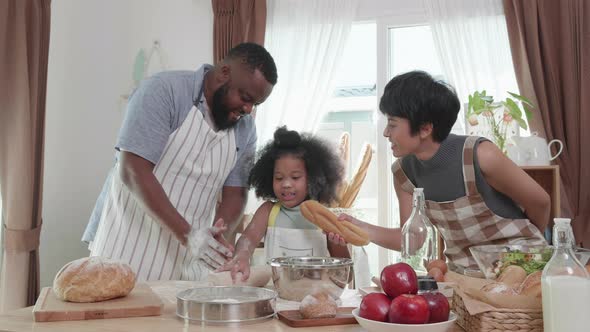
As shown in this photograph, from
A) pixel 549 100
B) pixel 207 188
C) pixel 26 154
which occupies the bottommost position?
pixel 207 188

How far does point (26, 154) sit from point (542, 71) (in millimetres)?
3051

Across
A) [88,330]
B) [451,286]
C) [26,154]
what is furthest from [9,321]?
[26,154]

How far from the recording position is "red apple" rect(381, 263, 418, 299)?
979 mm

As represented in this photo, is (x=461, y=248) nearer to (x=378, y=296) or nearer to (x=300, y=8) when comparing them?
(x=378, y=296)

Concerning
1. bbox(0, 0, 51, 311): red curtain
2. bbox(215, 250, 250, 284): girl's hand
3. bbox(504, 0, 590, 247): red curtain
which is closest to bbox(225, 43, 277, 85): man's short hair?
bbox(215, 250, 250, 284): girl's hand

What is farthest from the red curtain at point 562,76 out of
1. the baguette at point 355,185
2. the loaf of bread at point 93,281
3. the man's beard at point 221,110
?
the loaf of bread at point 93,281

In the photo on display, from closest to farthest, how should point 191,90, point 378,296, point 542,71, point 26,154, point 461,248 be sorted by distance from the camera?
point 378,296
point 461,248
point 191,90
point 26,154
point 542,71

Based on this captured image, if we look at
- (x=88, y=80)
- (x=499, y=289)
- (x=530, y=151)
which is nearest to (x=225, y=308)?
(x=499, y=289)

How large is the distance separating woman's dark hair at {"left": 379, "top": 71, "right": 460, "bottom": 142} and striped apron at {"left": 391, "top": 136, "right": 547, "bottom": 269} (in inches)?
4.2

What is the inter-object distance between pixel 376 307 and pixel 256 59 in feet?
3.68

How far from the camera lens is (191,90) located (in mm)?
1961

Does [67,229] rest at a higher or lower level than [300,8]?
lower

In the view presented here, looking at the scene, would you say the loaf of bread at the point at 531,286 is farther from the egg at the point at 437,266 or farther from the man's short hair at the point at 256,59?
the man's short hair at the point at 256,59

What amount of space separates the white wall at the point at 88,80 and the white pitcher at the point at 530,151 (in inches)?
81.3
